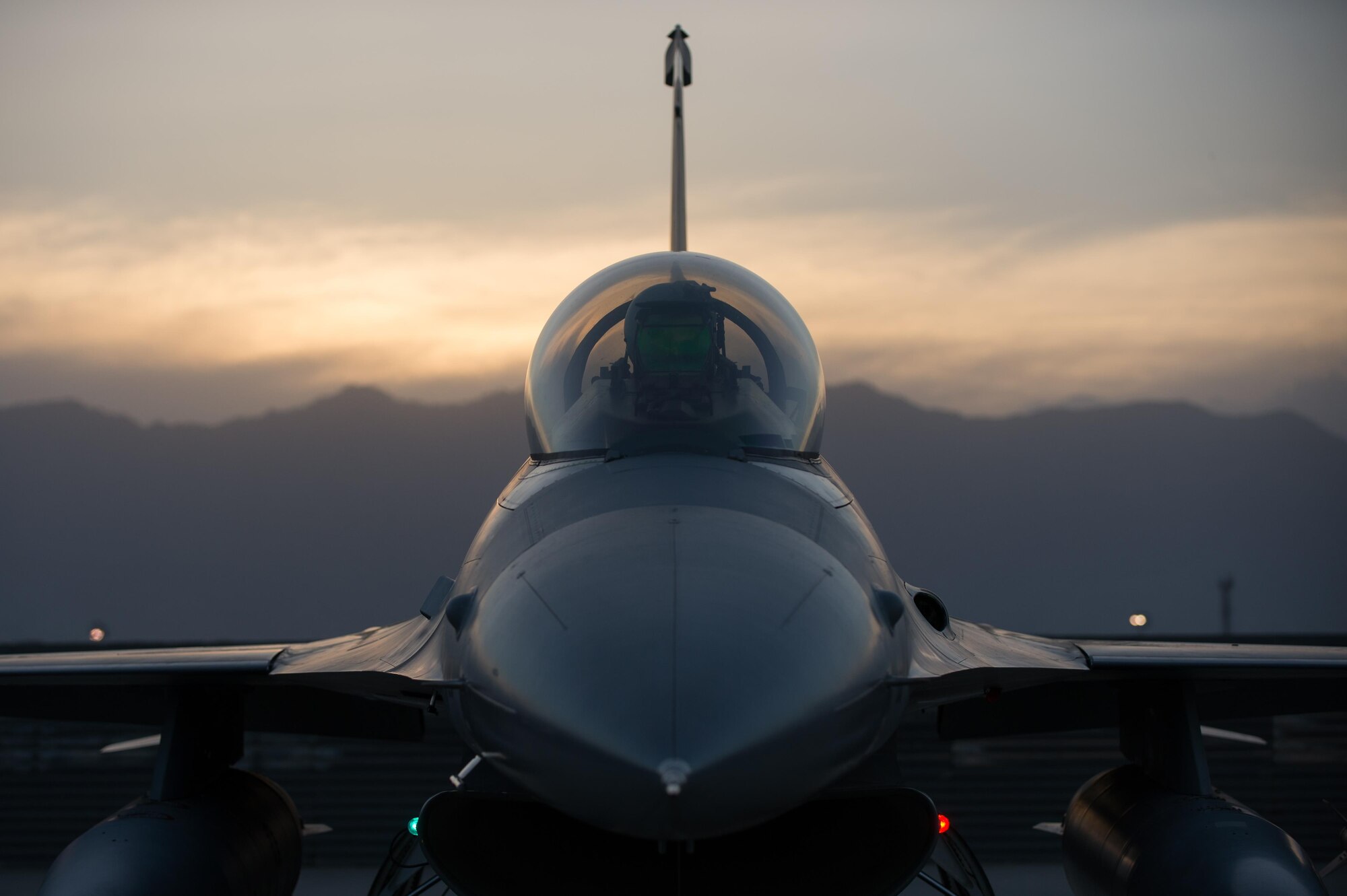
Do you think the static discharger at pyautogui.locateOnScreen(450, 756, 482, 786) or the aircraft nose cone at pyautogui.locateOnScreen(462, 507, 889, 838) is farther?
the static discharger at pyautogui.locateOnScreen(450, 756, 482, 786)

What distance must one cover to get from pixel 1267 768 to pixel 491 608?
46.3 feet

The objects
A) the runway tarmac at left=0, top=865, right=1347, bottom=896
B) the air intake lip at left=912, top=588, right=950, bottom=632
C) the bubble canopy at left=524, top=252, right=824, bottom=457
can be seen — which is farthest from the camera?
the runway tarmac at left=0, top=865, right=1347, bottom=896

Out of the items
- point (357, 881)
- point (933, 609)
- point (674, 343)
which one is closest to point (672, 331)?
point (674, 343)

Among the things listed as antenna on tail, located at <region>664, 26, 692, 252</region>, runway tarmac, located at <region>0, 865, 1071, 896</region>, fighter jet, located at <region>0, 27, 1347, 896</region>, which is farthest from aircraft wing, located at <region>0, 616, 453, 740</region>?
runway tarmac, located at <region>0, 865, 1071, 896</region>

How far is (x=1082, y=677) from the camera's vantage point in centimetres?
484

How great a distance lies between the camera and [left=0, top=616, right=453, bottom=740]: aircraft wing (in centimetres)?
423

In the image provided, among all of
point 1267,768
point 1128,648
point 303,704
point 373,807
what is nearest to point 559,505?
point 1128,648

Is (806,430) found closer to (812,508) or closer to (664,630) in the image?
(812,508)

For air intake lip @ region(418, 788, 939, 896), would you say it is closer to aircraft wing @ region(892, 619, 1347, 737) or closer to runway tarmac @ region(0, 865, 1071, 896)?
aircraft wing @ region(892, 619, 1347, 737)

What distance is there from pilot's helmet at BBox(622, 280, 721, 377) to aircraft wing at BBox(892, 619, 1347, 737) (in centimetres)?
136

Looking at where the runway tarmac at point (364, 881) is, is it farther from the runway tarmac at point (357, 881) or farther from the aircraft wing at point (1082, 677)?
the aircraft wing at point (1082, 677)

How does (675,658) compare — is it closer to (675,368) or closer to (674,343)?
(675,368)

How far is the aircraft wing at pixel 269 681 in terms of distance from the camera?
13.9ft

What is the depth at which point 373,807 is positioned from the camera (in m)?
14.7
